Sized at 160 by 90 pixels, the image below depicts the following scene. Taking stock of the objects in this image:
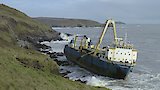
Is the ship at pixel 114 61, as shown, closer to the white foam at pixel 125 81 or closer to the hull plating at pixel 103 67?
the hull plating at pixel 103 67

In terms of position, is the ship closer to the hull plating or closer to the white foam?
the hull plating

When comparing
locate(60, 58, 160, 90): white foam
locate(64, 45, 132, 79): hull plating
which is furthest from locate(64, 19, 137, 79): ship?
locate(60, 58, 160, 90): white foam

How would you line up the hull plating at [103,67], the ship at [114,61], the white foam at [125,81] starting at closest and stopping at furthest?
the white foam at [125,81] < the hull plating at [103,67] < the ship at [114,61]

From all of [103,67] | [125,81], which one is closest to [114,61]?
[103,67]

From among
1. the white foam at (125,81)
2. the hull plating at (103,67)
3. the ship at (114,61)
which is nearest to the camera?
the white foam at (125,81)

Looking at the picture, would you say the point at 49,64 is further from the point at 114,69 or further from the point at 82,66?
the point at 82,66

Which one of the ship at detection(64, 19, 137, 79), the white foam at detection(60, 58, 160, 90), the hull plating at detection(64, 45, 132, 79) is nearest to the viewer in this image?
the white foam at detection(60, 58, 160, 90)

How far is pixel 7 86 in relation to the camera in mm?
17922

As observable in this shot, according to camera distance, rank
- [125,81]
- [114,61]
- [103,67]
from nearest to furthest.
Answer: [125,81]
[114,61]
[103,67]

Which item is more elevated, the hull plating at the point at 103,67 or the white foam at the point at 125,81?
the hull plating at the point at 103,67

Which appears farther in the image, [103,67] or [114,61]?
[103,67]

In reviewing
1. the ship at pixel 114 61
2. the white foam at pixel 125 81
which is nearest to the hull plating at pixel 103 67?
the ship at pixel 114 61

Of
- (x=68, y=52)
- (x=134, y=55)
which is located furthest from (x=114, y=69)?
(x=68, y=52)

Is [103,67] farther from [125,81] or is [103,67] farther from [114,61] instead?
[125,81]
